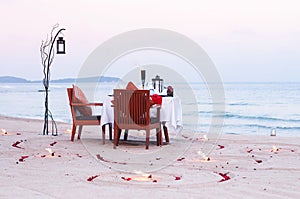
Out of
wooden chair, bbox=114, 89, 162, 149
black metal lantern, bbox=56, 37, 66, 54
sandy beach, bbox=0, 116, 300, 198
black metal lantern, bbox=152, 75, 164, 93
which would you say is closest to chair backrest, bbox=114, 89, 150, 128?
wooden chair, bbox=114, 89, 162, 149

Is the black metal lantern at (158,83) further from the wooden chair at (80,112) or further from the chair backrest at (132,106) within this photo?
the chair backrest at (132,106)

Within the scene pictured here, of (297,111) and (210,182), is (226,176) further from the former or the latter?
(297,111)

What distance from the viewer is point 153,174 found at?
184 inches

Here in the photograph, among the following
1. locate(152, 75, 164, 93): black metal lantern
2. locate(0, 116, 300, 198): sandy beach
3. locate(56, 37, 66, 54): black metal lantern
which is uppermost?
locate(56, 37, 66, 54): black metal lantern

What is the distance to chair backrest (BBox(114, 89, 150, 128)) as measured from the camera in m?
6.27

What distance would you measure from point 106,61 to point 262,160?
2.86 meters

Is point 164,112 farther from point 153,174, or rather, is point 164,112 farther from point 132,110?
point 153,174

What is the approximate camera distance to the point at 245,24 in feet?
56.4

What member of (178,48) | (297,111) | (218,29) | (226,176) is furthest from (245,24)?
(226,176)

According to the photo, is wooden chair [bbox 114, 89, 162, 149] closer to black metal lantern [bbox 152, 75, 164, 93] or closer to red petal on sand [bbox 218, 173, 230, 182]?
black metal lantern [bbox 152, 75, 164, 93]

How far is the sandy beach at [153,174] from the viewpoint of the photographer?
3785mm

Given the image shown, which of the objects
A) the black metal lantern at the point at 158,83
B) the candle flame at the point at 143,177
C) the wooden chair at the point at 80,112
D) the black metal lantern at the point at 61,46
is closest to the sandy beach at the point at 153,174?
the candle flame at the point at 143,177

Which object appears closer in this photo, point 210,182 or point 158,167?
point 210,182

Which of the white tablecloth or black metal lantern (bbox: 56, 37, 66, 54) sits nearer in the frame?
the white tablecloth
